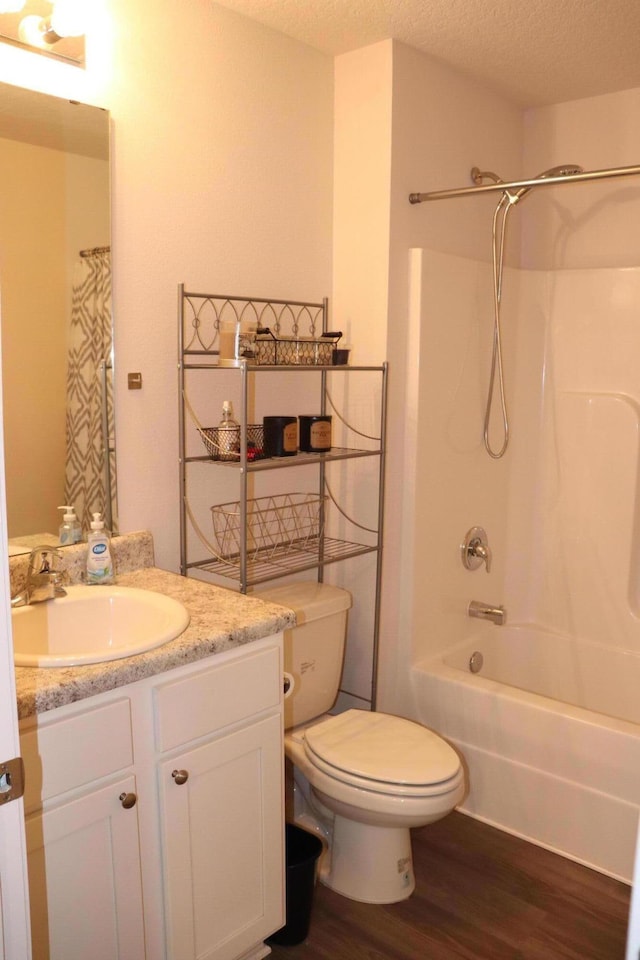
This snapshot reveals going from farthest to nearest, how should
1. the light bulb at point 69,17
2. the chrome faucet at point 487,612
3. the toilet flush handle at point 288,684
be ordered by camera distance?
1. the chrome faucet at point 487,612
2. the toilet flush handle at point 288,684
3. the light bulb at point 69,17

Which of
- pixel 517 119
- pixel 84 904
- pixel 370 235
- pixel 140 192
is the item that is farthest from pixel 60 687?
pixel 517 119

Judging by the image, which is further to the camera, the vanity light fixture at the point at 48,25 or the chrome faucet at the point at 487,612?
the chrome faucet at the point at 487,612

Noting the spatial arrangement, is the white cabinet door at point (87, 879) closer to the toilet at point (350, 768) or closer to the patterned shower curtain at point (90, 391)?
the toilet at point (350, 768)

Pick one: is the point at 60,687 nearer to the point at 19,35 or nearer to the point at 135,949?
the point at 135,949

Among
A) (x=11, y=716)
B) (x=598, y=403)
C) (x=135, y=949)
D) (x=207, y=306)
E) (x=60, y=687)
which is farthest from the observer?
(x=598, y=403)

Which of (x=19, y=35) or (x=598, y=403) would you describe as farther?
(x=598, y=403)

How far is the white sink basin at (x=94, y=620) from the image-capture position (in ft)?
5.75

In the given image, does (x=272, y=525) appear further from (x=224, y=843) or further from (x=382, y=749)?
(x=224, y=843)

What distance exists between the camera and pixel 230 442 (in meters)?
2.18

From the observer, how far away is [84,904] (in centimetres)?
151

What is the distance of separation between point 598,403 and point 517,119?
1122 mm

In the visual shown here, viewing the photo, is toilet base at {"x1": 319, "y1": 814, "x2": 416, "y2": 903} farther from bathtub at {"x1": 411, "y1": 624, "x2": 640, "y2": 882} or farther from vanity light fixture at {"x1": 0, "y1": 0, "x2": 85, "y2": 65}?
vanity light fixture at {"x1": 0, "y1": 0, "x2": 85, "y2": 65}

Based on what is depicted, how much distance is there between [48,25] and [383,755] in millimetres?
1897

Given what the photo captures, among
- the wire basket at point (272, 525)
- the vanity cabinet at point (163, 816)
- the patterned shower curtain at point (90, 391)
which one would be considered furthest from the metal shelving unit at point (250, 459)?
the vanity cabinet at point (163, 816)
